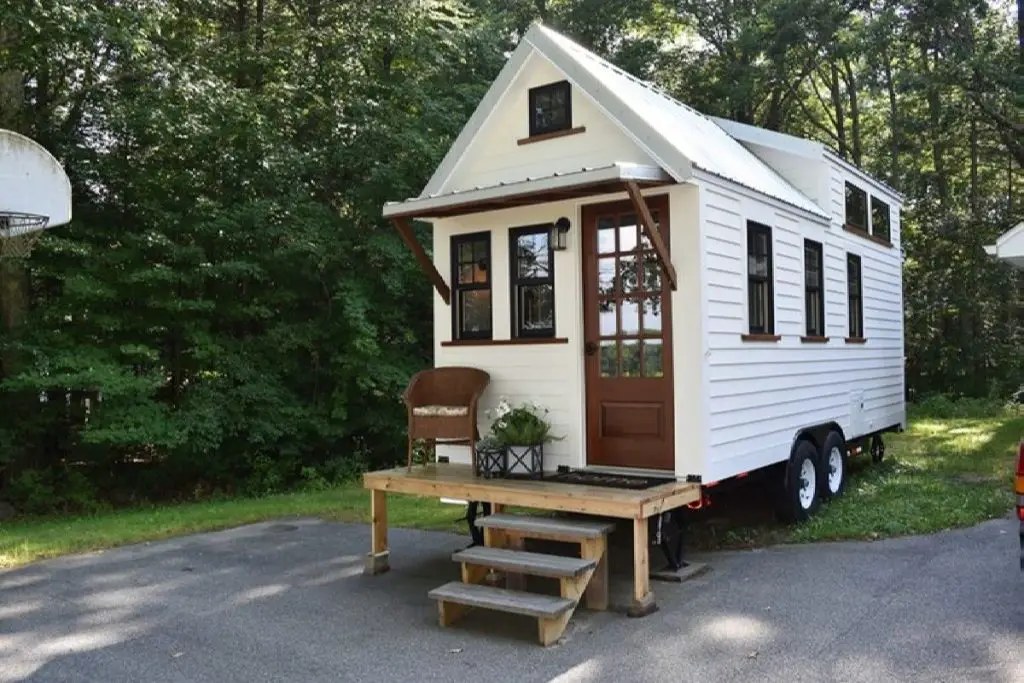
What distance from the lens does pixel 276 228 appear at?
12.6 metres

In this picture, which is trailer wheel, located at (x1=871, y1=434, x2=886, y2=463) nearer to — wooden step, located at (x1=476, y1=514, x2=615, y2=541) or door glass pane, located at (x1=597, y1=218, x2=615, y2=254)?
door glass pane, located at (x1=597, y1=218, x2=615, y2=254)

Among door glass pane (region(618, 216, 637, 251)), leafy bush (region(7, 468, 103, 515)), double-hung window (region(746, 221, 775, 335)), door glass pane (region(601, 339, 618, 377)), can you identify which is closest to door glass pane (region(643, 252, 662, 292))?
door glass pane (region(618, 216, 637, 251))

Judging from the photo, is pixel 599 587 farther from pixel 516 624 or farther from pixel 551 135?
pixel 551 135

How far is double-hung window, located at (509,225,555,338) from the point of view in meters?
6.94

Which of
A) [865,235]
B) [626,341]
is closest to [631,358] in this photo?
[626,341]

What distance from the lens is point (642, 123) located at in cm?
628

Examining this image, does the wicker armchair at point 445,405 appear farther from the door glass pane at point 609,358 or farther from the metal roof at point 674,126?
the metal roof at point 674,126

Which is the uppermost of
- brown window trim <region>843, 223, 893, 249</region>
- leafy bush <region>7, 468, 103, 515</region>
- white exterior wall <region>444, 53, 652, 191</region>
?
white exterior wall <region>444, 53, 652, 191</region>

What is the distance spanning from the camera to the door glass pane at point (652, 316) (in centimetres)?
639

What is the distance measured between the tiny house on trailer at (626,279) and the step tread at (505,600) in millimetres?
789

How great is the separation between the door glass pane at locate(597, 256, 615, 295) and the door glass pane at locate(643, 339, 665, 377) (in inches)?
22.1

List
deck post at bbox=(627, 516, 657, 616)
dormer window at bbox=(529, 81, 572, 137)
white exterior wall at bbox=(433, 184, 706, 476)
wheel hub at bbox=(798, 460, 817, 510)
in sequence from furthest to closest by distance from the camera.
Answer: wheel hub at bbox=(798, 460, 817, 510)
dormer window at bbox=(529, 81, 572, 137)
white exterior wall at bbox=(433, 184, 706, 476)
deck post at bbox=(627, 516, 657, 616)

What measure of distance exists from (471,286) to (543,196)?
1.19 metres

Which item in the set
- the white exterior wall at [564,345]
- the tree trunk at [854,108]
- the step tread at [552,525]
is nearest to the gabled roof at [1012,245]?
the white exterior wall at [564,345]
